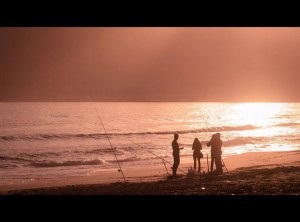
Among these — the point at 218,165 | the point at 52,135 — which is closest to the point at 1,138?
the point at 52,135
